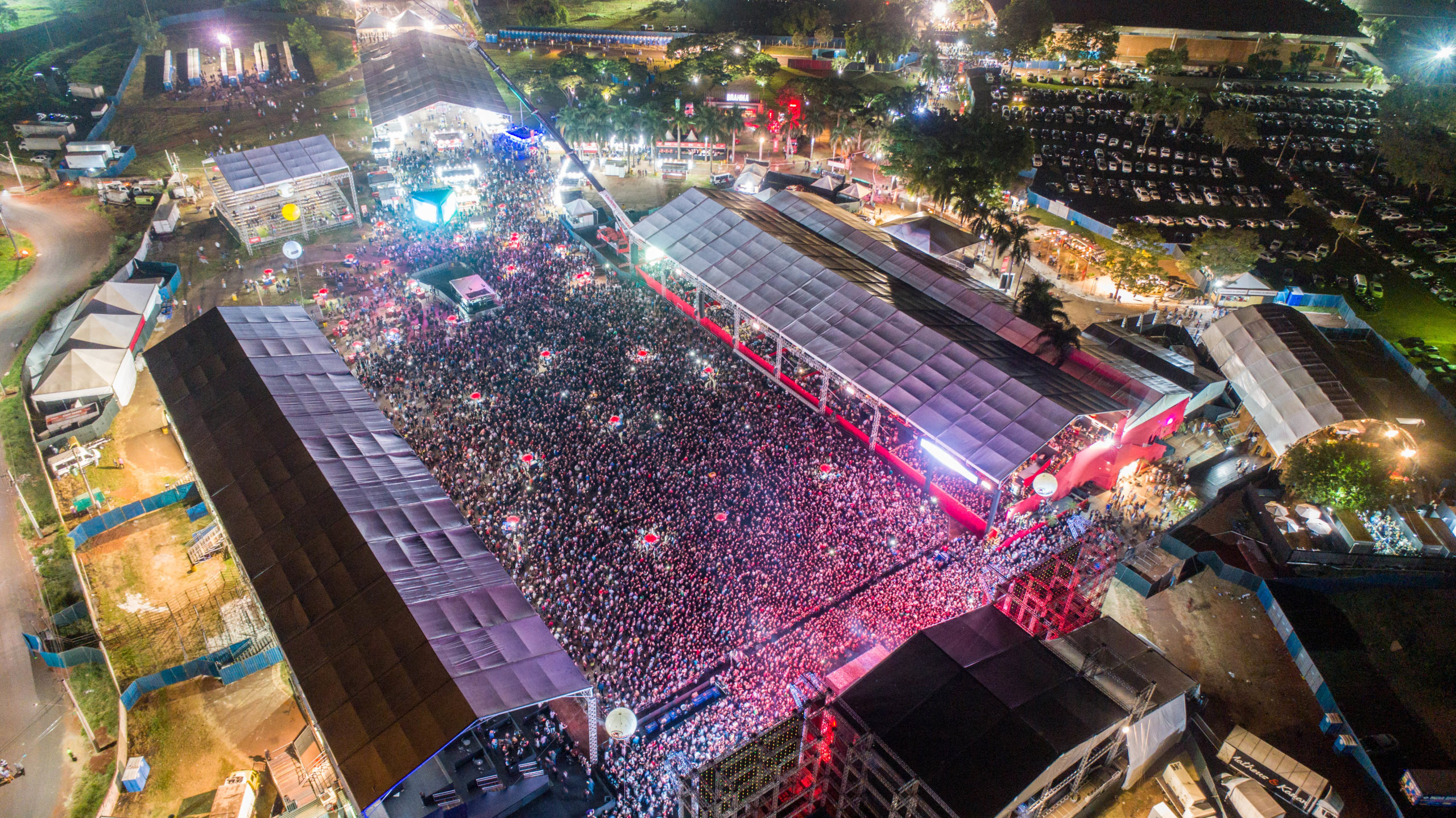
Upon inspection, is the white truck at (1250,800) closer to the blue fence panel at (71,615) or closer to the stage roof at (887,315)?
the stage roof at (887,315)

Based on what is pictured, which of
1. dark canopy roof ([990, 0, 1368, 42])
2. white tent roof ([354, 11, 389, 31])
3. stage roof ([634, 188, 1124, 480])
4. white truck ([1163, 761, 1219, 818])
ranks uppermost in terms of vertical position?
dark canopy roof ([990, 0, 1368, 42])

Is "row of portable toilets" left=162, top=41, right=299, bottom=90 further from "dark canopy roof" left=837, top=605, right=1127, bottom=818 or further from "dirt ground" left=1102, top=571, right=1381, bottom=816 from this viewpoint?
"dirt ground" left=1102, top=571, right=1381, bottom=816

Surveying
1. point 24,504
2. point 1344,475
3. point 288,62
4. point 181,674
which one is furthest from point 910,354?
point 288,62

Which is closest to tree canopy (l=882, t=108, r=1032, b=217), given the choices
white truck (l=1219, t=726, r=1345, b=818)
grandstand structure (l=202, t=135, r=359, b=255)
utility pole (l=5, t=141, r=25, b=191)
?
white truck (l=1219, t=726, r=1345, b=818)

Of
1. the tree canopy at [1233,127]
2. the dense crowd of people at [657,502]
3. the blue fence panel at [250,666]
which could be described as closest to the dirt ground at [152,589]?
the blue fence panel at [250,666]

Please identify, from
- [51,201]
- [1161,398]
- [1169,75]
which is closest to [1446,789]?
[1161,398]
